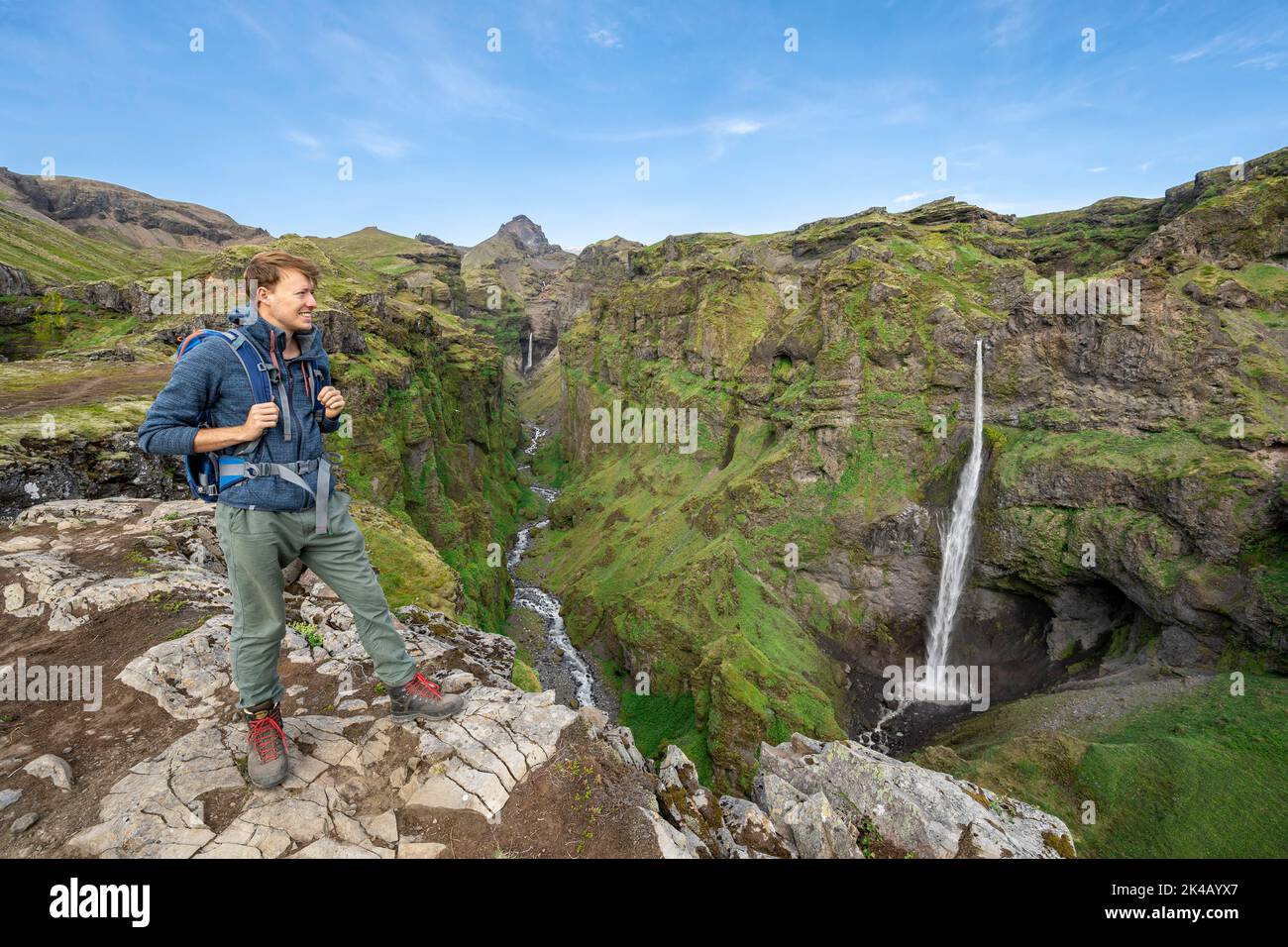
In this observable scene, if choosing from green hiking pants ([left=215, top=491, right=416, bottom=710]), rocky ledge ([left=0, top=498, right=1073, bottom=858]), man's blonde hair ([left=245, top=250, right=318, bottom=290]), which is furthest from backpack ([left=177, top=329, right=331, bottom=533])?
rocky ledge ([left=0, top=498, right=1073, bottom=858])

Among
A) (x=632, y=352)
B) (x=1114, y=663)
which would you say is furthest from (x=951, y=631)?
(x=632, y=352)

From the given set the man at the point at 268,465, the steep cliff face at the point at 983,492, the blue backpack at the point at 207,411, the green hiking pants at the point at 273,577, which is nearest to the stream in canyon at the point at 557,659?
the steep cliff face at the point at 983,492

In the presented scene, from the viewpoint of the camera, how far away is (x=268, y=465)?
14.2 ft

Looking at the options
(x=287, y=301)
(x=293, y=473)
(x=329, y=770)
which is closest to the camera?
(x=293, y=473)

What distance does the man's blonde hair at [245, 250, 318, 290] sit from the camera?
14.6 ft

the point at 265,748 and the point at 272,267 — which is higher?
the point at 272,267

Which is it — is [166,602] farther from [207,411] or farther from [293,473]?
[293,473]

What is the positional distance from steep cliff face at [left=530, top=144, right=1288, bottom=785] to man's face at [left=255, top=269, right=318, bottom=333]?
26.3 meters

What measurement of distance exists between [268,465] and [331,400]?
0.84 m

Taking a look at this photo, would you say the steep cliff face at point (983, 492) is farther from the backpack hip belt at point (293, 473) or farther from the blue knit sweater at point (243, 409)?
the blue knit sweater at point (243, 409)

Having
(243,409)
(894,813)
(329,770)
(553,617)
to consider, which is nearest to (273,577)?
(243,409)

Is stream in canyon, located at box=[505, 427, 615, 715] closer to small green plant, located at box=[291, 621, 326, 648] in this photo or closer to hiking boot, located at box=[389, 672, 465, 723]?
small green plant, located at box=[291, 621, 326, 648]

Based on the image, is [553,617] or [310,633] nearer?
[310,633]
